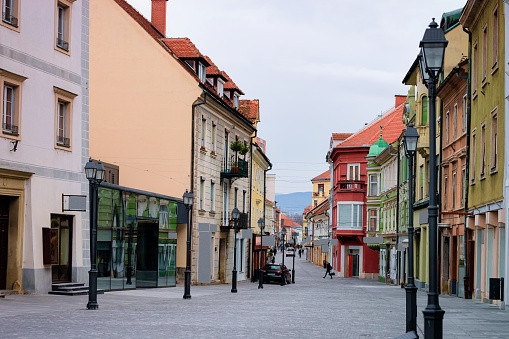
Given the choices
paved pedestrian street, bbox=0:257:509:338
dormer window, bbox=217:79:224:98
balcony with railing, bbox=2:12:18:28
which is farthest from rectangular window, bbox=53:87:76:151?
dormer window, bbox=217:79:224:98

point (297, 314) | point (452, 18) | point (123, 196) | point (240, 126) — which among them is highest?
point (452, 18)

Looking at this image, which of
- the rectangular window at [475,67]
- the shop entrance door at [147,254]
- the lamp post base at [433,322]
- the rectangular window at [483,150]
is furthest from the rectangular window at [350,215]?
the lamp post base at [433,322]

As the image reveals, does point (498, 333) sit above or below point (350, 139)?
below

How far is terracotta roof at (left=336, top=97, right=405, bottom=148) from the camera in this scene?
245ft

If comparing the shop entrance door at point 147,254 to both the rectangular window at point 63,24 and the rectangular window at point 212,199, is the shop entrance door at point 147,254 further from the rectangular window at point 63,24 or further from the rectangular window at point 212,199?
the rectangular window at point 212,199

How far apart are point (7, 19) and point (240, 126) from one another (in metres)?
28.6

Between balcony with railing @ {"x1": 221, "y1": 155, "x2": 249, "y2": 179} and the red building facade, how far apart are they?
26.9m

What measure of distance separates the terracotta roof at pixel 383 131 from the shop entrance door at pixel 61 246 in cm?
5031

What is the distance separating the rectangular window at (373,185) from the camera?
2769 inches

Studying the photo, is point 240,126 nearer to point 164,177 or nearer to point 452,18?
point 164,177

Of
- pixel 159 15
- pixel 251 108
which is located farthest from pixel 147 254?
pixel 251 108

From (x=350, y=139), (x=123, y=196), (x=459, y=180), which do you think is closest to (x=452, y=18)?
(x=459, y=180)

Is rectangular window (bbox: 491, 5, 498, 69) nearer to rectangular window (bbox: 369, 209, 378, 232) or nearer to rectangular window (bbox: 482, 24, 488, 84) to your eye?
rectangular window (bbox: 482, 24, 488, 84)

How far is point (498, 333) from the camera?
16.2 metres
